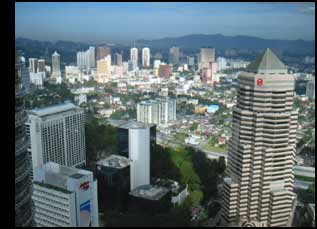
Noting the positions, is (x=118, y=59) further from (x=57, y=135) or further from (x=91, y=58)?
(x=57, y=135)

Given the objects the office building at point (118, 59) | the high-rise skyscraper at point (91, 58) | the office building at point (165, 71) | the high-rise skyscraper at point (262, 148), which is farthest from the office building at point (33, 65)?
the high-rise skyscraper at point (262, 148)

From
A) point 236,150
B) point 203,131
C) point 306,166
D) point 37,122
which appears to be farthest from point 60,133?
point 306,166

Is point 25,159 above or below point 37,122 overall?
above

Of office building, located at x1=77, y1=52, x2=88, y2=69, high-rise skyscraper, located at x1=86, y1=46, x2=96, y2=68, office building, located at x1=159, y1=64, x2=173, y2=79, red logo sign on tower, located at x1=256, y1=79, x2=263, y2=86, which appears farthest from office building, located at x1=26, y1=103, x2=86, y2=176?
office building, located at x1=159, y1=64, x2=173, y2=79

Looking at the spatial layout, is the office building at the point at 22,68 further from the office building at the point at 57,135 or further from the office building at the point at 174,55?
the office building at the point at 174,55

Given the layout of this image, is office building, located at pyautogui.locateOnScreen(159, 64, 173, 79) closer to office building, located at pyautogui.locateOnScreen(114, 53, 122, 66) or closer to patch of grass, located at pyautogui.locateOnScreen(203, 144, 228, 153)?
office building, located at pyautogui.locateOnScreen(114, 53, 122, 66)

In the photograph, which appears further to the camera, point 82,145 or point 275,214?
point 82,145
